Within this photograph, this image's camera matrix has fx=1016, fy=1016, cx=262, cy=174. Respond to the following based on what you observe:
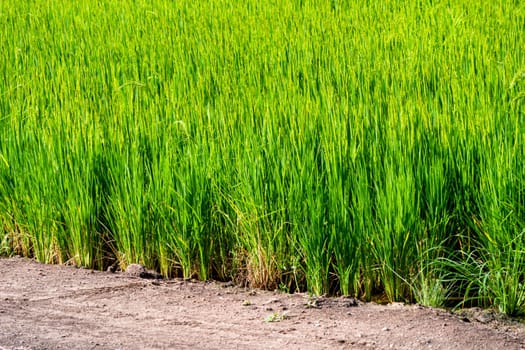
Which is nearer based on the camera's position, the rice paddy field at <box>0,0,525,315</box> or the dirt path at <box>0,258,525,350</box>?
the dirt path at <box>0,258,525,350</box>

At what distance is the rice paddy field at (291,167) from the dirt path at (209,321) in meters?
0.18

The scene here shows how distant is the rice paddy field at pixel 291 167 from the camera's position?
3.62 m

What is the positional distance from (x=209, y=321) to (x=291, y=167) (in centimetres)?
75

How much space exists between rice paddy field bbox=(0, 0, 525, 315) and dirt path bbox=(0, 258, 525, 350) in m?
0.18

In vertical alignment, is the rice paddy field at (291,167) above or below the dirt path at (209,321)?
above

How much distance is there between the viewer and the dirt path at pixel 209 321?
3123 mm

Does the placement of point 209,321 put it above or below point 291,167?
below

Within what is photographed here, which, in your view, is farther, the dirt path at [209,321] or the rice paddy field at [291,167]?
the rice paddy field at [291,167]

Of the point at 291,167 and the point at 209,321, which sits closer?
the point at 209,321

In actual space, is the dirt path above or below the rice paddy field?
below

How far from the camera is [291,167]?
3842mm

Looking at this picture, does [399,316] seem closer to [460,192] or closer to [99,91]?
[460,192]

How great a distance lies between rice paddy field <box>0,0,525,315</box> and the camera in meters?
3.62

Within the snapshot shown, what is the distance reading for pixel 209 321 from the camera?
339 centimetres
